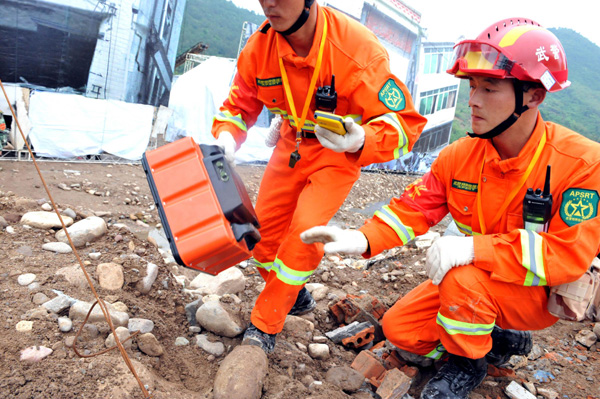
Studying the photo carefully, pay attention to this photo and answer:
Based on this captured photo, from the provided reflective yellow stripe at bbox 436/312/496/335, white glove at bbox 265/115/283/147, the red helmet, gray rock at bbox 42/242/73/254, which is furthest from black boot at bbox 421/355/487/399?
gray rock at bbox 42/242/73/254

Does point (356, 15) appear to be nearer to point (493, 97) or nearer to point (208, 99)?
point (208, 99)

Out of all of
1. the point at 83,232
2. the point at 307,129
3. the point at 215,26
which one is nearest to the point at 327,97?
the point at 307,129

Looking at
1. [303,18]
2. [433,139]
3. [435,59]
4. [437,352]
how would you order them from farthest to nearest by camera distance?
[433,139] → [435,59] → [437,352] → [303,18]

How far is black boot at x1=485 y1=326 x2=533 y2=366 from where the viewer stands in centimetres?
231

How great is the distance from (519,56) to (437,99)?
14.0m

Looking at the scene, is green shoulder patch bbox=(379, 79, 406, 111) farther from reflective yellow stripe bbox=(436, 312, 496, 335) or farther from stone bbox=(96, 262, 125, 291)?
stone bbox=(96, 262, 125, 291)

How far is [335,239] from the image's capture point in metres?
2.04

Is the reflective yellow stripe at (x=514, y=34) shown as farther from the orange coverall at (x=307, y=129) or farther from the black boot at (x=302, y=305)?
the black boot at (x=302, y=305)

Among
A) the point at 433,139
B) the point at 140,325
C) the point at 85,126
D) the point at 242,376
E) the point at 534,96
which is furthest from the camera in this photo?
the point at 433,139

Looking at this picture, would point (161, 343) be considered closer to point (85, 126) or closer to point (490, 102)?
point (490, 102)

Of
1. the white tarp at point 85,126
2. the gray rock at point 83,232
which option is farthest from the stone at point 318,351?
the white tarp at point 85,126

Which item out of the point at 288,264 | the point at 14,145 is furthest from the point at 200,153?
the point at 14,145

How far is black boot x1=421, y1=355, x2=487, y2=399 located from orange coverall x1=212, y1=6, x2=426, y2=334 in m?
0.84

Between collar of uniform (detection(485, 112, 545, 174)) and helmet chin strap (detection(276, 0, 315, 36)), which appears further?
helmet chin strap (detection(276, 0, 315, 36))
